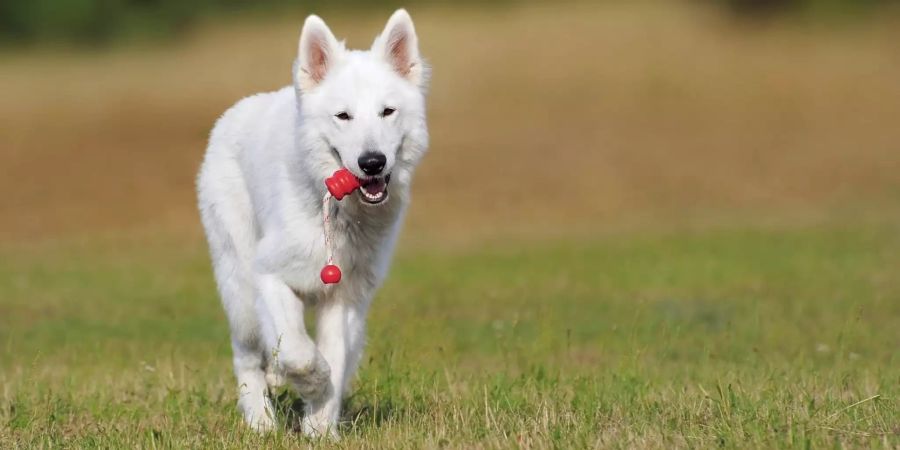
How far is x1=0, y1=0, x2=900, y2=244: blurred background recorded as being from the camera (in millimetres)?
A: 25625

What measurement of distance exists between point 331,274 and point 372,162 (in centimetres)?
64

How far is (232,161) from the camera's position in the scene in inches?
286

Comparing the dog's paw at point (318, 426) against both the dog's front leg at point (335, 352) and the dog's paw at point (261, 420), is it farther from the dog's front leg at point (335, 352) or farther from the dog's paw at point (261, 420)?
the dog's paw at point (261, 420)

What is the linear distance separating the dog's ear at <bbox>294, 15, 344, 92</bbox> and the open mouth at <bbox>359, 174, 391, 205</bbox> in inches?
24.1

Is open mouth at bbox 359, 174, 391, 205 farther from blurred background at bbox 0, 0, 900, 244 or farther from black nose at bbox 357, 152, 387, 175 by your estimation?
blurred background at bbox 0, 0, 900, 244

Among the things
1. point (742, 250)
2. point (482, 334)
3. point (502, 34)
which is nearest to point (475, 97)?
point (502, 34)

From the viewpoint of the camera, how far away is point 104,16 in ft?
96.5

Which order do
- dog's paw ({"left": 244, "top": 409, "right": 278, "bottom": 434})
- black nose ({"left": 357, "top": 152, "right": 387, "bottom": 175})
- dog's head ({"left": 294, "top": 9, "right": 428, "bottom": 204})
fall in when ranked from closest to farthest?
black nose ({"left": 357, "top": 152, "right": 387, "bottom": 175}) < dog's head ({"left": 294, "top": 9, "right": 428, "bottom": 204}) < dog's paw ({"left": 244, "top": 409, "right": 278, "bottom": 434})

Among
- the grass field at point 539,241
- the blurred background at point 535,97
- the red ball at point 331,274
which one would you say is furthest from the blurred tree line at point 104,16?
the red ball at point 331,274

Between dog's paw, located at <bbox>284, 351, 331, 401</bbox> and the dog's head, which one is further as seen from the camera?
dog's paw, located at <bbox>284, 351, 331, 401</bbox>

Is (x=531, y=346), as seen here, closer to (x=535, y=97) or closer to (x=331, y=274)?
(x=331, y=274)

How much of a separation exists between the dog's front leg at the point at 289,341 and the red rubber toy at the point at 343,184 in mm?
638

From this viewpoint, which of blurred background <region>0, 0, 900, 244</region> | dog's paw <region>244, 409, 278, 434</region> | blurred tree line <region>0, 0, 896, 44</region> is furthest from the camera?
blurred tree line <region>0, 0, 896, 44</region>

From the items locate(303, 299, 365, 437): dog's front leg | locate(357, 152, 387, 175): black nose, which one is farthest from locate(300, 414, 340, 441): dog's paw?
locate(357, 152, 387, 175): black nose
